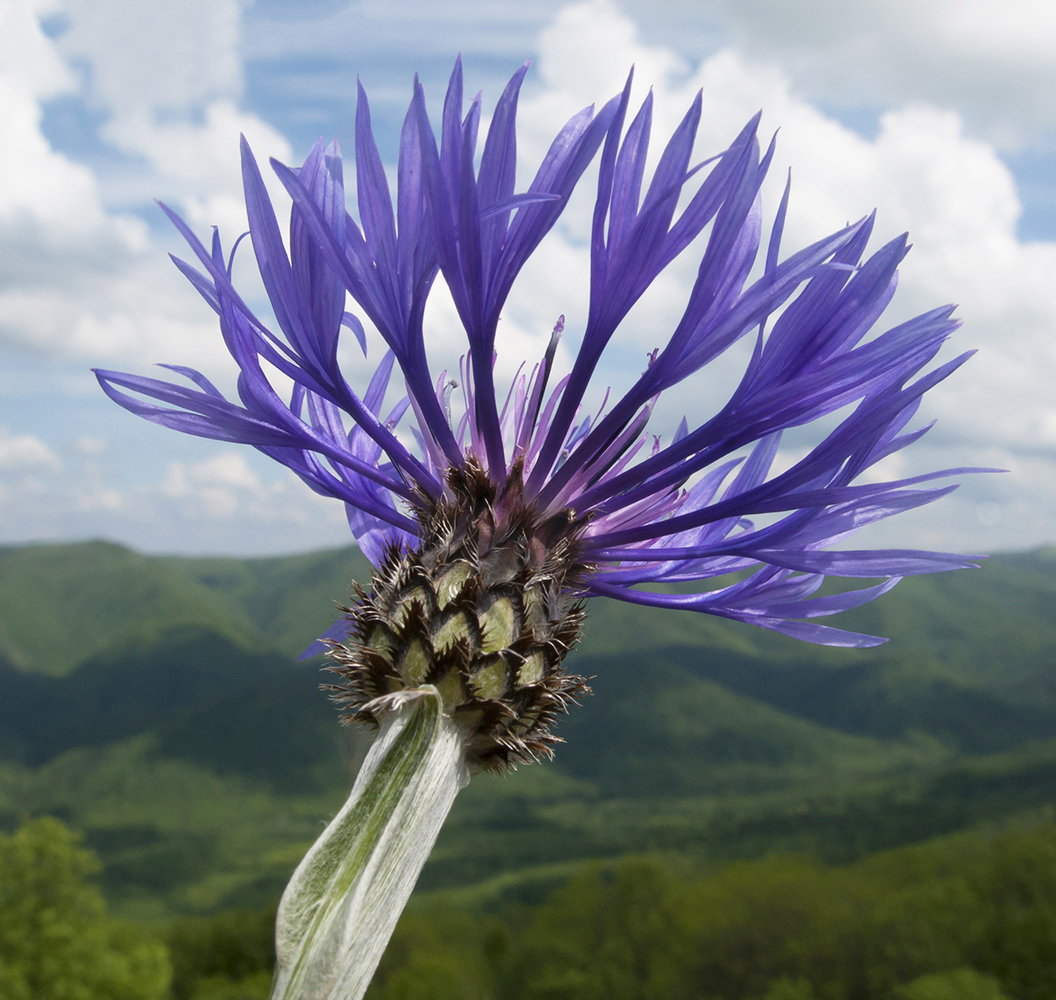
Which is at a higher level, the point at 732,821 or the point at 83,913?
the point at 83,913

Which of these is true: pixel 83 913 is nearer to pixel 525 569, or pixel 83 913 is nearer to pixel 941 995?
pixel 941 995

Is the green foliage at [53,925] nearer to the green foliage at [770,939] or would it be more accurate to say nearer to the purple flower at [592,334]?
the green foliage at [770,939]

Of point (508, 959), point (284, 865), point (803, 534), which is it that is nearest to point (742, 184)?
point (803, 534)

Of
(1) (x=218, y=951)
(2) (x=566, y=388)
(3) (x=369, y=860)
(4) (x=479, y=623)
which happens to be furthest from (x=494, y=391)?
(1) (x=218, y=951)

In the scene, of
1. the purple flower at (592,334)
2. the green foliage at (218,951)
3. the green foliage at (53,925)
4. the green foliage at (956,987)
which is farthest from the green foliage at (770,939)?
the purple flower at (592,334)

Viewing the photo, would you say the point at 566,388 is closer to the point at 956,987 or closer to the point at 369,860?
the point at 369,860

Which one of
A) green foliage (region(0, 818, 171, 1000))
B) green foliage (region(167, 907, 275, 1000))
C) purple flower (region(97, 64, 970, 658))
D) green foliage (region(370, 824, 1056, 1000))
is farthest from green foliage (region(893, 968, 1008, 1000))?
purple flower (region(97, 64, 970, 658))
